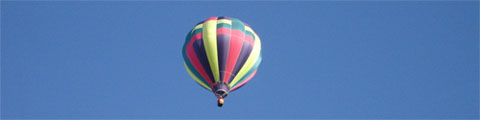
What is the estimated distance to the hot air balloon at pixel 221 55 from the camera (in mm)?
30156

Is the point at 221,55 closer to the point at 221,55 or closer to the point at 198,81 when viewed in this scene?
the point at 221,55

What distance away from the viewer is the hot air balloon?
3016 centimetres

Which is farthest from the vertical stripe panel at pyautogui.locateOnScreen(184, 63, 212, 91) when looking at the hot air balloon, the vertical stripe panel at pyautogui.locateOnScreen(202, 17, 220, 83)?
the vertical stripe panel at pyautogui.locateOnScreen(202, 17, 220, 83)

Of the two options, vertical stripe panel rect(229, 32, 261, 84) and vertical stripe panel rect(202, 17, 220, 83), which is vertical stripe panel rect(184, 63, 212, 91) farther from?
vertical stripe panel rect(229, 32, 261, 84)

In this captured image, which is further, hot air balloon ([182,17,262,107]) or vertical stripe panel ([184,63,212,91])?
vertical stripe panel ([184,63,212,91])

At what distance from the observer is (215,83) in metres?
30.1

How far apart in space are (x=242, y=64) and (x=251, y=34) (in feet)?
4.83

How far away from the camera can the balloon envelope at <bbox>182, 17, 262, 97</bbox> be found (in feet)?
99.0

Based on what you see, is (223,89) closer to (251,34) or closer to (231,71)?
(231,71)

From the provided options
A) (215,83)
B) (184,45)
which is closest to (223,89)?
(215,83)

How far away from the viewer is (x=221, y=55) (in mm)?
30250

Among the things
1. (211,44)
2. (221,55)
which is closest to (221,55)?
(221,55)

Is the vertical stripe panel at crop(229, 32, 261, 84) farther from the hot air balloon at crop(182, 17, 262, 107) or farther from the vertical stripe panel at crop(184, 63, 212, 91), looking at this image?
the vertical stripe panel at crop(184, 63, 212, 91)

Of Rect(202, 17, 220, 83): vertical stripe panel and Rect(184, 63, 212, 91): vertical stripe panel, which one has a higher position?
Rect(202, 17, 220, 83): vertical stripe panel
